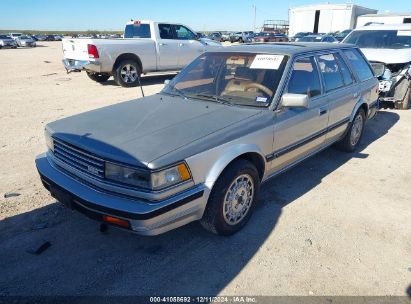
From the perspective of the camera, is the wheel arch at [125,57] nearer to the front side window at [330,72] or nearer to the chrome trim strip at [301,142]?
the front side window at [330,72]

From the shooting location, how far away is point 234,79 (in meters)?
3.78

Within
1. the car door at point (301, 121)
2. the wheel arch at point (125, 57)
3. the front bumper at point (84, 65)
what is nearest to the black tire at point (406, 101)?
the car door at point (301, 121)

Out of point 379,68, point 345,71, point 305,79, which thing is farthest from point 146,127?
point 379,68

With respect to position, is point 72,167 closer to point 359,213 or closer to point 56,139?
point 56,139

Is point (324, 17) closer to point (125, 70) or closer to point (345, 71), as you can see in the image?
point (125, 70)

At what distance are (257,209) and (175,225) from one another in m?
1.32

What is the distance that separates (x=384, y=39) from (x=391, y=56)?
1405 millimetres

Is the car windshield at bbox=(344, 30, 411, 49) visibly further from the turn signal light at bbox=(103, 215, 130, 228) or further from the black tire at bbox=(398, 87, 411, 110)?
the turn signal light at bbox=(103, 215, 130, 228)

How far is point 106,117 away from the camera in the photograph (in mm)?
3332

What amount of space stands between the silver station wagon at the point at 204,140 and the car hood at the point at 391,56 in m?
4.22

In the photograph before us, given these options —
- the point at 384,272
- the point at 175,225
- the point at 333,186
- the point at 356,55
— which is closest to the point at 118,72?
the point at 356,55

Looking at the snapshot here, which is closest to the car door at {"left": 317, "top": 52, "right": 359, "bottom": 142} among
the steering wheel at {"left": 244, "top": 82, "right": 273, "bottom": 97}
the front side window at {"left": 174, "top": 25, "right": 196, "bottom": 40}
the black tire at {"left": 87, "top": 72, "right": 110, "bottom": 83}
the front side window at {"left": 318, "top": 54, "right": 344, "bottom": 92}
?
the front side window at {"left": 318, "top": 54, "right": 344, "bottom": 92}

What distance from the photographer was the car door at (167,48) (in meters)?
11.5

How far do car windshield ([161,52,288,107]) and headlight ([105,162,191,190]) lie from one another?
1269 millimetres
